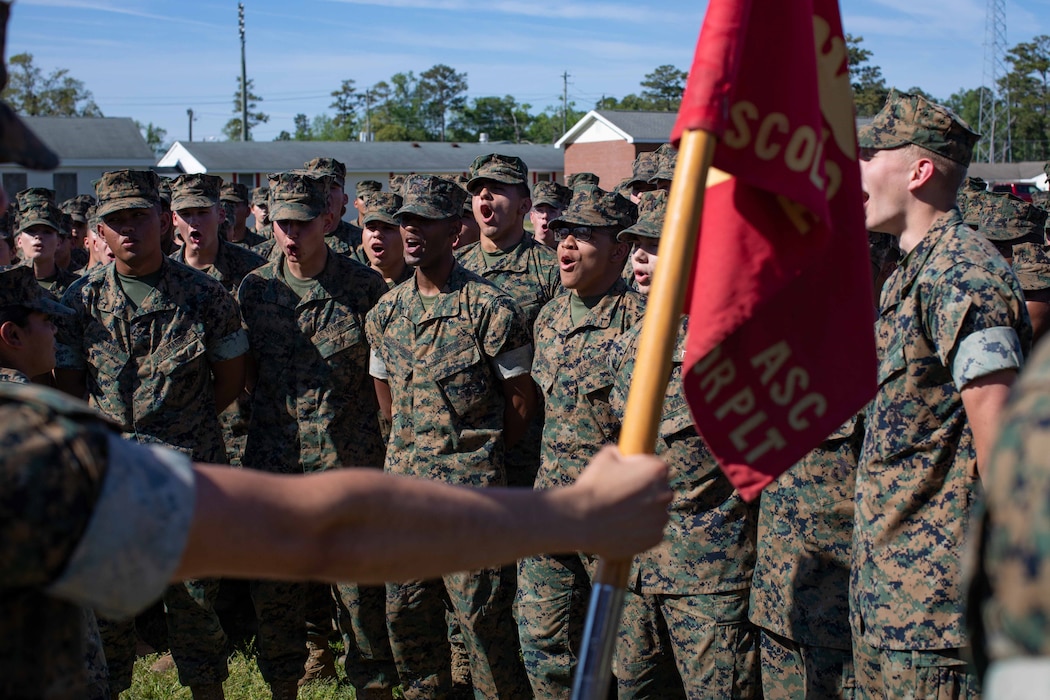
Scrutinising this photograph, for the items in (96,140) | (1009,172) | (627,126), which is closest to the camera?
(96,140)

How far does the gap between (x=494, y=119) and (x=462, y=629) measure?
369 feet

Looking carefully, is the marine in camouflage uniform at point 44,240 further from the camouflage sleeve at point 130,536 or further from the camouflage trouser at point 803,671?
the camouflage sleeve at point 130,536

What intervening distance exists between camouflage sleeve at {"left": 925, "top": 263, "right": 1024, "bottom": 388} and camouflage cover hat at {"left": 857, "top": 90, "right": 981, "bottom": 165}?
60 centimetres

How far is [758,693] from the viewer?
4594mm

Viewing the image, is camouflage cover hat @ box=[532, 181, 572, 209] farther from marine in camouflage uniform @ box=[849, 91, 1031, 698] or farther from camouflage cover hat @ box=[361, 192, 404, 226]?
marine in camouflage uniform @ box=[849, 91, 1031, 698]

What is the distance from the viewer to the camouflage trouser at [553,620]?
5.05 meters

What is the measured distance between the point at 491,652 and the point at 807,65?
3.65m

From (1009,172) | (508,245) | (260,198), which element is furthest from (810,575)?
(1009,172)

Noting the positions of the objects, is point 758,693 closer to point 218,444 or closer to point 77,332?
point 218,444

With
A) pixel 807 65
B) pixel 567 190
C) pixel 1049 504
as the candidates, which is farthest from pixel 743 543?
pixel 567 190

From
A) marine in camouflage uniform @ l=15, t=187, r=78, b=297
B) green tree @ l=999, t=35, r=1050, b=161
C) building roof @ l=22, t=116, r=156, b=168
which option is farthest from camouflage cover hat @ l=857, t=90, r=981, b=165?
green tree @ l=999, t=35, r=1050, b=161

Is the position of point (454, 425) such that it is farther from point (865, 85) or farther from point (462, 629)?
point (865, 85)

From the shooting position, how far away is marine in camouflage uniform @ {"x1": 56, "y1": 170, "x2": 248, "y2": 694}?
563 cm

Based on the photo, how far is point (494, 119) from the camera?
376ft
